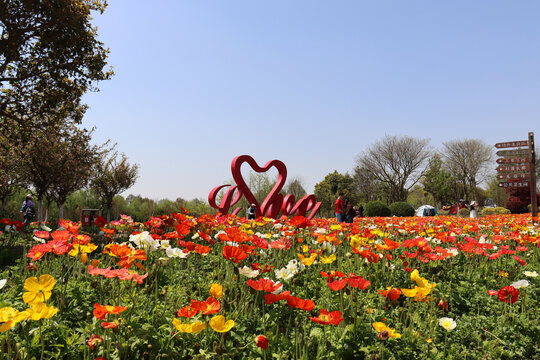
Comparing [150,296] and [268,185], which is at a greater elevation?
[268,185]

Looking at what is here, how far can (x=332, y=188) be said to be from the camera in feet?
162

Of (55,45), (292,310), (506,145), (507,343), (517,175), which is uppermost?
(55,45)

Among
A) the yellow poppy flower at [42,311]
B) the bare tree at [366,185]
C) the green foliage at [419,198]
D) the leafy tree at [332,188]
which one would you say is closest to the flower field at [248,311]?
Result: the yellow poppy flower at [42,311]

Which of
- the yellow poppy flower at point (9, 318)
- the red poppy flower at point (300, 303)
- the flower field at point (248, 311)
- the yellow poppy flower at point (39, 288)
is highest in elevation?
the yellow poppy flower at point (39, 288)

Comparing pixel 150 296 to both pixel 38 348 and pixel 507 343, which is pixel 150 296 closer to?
pixel 38 348

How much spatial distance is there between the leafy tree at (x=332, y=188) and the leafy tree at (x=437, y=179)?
9400 millimetres

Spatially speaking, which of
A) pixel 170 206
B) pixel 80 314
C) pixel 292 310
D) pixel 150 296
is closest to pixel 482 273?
pixel 292 310

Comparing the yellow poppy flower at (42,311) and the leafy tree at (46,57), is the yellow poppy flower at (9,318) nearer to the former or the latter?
the yellow poppy flower at (42,311)

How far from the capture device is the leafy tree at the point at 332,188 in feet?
154

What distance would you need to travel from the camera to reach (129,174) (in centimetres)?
2020

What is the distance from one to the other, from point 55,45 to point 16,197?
58.0ft

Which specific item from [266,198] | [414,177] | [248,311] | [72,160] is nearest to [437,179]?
[414,177]

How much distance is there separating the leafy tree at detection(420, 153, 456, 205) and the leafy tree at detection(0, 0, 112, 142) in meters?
42.9

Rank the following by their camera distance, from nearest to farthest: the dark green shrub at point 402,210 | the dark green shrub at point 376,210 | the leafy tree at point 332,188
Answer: the dark green shrub at point 376,210 < the dark green shrub at point 402,210 < the leafy tree at point 332,188
